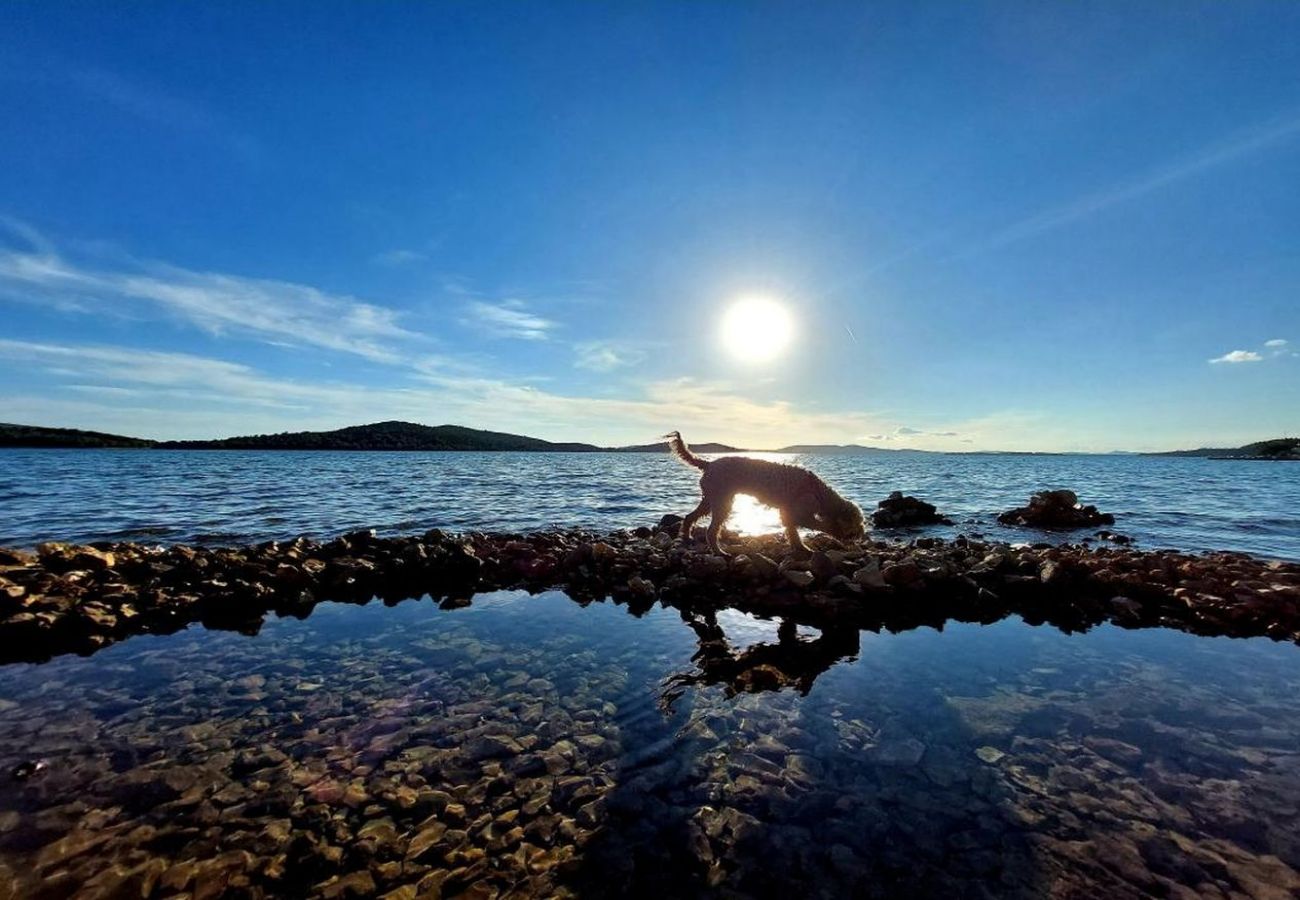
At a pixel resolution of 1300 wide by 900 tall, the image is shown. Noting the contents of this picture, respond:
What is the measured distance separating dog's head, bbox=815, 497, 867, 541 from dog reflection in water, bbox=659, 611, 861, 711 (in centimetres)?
358

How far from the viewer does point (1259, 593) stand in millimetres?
10344

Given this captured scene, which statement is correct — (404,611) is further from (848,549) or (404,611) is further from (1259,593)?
(1259,593)

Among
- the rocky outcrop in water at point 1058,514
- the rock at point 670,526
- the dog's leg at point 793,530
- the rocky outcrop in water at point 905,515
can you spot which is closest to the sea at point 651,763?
the dog's leg at point 793,530

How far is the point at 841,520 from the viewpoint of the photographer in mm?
12992

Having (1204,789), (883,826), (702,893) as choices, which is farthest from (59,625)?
(1204,789)

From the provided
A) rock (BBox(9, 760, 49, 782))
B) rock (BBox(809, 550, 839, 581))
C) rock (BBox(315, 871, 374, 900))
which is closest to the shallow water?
rock (BBox(809, 550, 839, 581))

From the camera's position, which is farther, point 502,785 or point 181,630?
point 181,630

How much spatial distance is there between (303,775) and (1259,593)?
14608mm

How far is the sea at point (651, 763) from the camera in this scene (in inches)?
162

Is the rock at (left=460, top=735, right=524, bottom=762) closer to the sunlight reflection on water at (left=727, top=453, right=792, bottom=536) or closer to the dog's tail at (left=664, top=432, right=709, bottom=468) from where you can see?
the dog's tail at (left=664, top=432, right=709, bottom=468)

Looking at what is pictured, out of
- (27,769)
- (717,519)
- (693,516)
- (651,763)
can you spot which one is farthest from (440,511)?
(651,763)

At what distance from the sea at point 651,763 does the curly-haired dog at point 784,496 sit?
3713 mm

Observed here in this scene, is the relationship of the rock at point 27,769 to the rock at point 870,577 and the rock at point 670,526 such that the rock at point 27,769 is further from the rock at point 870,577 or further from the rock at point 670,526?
the rock at point 670,526

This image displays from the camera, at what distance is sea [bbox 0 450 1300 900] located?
411 centimetres
